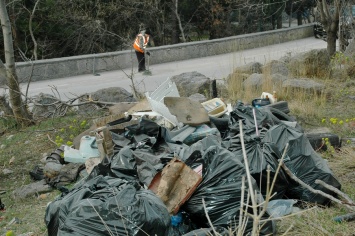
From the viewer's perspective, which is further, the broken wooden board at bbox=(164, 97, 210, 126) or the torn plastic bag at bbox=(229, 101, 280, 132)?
the broken wooden board at bbox=(164, 97, 210, 126)

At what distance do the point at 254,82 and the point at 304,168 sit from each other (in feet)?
16.1

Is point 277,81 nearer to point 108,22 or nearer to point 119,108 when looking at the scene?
point 119,108

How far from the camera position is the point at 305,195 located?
4449mm

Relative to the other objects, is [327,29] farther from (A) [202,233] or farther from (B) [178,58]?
(A) [202,233]

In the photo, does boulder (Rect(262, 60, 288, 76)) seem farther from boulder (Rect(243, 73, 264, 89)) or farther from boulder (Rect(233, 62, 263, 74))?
boulder (Rect(243, 73, 264, 89))

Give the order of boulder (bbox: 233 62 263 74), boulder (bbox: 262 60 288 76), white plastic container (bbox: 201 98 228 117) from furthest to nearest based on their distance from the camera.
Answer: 1. boulder (bbox: 233 62 263 74)
2. boulder (bbox: 262 60 288 76)
3. white plastic container (bbox: 201 98 228 117)

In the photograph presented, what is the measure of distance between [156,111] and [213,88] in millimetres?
2770

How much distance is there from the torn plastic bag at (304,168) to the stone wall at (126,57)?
10749 millimetres

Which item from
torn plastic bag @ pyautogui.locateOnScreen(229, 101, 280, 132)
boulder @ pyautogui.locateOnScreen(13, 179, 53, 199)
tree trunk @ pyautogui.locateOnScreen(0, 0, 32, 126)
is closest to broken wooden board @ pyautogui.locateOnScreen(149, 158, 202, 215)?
torn plastic bag @ pyautogui.locateOnScreen(229, 101, 280, 132)

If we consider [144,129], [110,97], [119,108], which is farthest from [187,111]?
[110,97]

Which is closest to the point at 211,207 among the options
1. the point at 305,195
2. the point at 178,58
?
the point at 305,195

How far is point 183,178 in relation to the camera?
159 inches

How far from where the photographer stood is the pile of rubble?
11.5 ft

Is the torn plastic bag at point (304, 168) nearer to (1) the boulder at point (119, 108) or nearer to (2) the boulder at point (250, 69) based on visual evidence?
(1) the boulder at point (119, 108)
